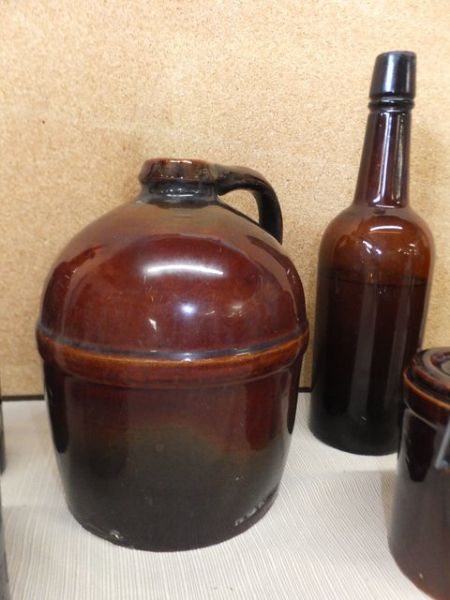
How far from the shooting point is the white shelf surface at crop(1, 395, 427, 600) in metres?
0.46

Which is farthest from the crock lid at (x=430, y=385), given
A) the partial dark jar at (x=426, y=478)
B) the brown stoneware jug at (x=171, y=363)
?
the brown stoneware jug at (x=171, y=363)

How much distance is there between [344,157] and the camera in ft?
2.62

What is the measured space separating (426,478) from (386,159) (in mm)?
363

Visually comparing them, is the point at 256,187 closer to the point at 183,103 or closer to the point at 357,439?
the point at 183,103

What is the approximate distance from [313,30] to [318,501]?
2.04ft

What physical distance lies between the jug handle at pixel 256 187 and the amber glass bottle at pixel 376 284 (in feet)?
0.24

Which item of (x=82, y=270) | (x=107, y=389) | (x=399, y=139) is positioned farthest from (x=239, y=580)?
(x=399, y=139)

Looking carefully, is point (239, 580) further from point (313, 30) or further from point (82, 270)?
point (313, 30)

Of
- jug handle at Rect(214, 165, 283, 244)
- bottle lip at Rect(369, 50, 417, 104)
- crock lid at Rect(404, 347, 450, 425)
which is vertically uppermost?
bottle lip at Rect(369, 50, 417, 104)

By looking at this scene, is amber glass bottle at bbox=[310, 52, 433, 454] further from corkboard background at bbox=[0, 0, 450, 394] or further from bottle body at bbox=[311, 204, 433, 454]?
corkboard background at bbox=[0, 0, 450, 394]

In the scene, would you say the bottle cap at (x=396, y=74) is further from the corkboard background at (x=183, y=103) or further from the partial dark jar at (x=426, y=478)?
the partial dark jar at (x=426, y=478)

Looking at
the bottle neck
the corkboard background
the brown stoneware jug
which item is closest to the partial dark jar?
the brown stoneware jug

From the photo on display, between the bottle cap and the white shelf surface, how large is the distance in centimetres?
44

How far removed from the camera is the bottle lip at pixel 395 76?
23.4 inches
